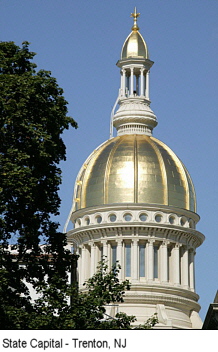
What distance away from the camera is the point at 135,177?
344 feet

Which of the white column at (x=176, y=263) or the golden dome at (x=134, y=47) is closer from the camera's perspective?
the white column at (x=176, y=263)

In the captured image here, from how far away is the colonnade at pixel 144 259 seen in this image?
104 meters

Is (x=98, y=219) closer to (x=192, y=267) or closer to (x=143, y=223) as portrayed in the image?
(x=143, y=223)

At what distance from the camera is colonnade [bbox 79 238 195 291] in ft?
340

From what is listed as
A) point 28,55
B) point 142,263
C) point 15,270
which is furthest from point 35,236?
point 142,263

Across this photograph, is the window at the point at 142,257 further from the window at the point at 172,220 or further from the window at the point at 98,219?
the window at the point at 98,219

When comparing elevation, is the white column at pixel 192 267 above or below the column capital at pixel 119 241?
below

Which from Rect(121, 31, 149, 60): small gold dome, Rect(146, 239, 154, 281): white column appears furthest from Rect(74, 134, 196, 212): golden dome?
Rect(121, 31, 149, 60): small gold dome

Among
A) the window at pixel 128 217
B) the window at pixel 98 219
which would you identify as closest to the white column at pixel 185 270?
the window at pixel 128 217

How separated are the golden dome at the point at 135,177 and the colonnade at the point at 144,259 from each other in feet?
11.1

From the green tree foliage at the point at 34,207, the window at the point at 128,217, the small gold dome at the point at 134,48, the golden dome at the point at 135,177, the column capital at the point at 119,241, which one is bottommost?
the green tree foliage at the point at 34,207

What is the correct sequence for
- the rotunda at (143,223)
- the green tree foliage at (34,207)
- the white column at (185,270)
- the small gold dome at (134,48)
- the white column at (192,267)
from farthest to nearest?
the small gold dome at (134,48) → the white column at (192,267) → the white column at (185,270) → the rotunda at (143,223) → the green tree foliage at (34,207)

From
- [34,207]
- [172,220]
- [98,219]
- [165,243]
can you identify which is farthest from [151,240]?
[34,207]

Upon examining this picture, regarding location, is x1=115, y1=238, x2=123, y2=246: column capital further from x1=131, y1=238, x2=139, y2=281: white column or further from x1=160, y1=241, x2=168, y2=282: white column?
x1=160, y1=241, x2=168, y2=282: white column
